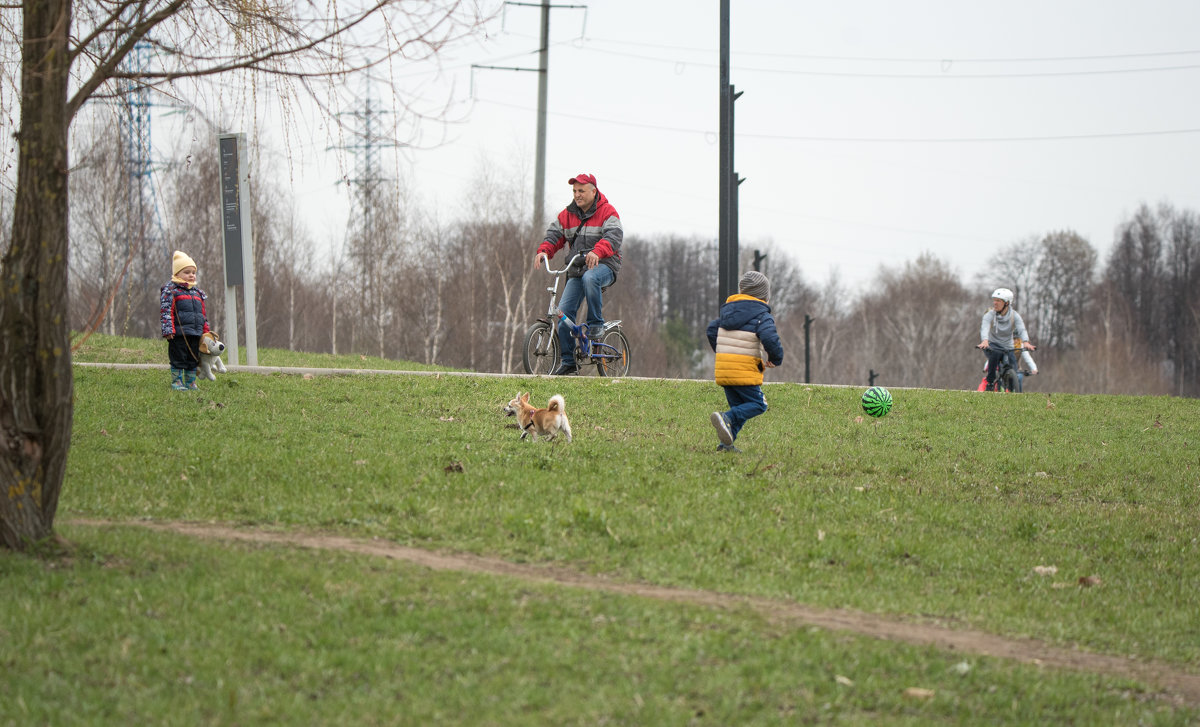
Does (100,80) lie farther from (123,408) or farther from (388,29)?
(123,408)

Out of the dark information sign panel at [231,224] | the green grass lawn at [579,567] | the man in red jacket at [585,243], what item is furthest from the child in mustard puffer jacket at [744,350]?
the dark information sign panel at [231,224]

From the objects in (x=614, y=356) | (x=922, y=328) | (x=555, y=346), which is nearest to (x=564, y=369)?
(x=555, y=346)

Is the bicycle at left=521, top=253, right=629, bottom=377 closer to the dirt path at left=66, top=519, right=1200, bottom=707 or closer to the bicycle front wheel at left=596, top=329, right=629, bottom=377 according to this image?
the bicycle front wheel at left=596, top=329, right=629, bottom=377

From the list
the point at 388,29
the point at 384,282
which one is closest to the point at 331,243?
the point at 384,282

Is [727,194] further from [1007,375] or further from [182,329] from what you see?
[182,329]

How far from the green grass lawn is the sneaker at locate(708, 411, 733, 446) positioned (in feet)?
0.53

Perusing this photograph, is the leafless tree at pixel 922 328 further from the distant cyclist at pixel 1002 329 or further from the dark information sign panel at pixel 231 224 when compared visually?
the dark information sign panel at pixel 231 224

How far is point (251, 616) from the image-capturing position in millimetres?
5121

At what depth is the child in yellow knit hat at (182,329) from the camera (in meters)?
12.6

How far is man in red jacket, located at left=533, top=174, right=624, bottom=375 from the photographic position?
563 inches

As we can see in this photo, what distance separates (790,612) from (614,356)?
32.3 feet

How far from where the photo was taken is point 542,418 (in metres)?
9.92

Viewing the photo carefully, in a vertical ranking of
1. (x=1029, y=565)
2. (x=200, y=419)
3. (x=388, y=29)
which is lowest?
(x=1029, y=565)

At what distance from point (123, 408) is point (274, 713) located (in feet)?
25.2
